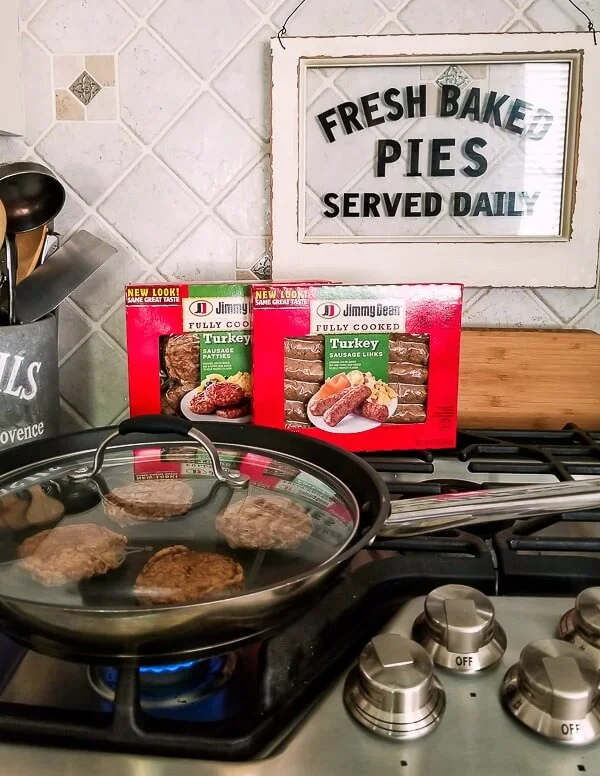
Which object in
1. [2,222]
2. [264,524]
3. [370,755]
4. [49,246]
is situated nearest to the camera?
[370,755]

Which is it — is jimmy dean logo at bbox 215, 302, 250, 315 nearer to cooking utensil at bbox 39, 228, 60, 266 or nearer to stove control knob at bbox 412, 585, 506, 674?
cooking utensil at bbox 39, 228, 60, 266

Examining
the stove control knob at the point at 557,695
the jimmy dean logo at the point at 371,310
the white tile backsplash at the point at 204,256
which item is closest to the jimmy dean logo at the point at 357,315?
the jimmy dean logo at the point at 371,310

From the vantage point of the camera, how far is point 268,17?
0.85m

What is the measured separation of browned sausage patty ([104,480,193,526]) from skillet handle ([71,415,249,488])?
0.10 ft

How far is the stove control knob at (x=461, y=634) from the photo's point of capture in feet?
1.37

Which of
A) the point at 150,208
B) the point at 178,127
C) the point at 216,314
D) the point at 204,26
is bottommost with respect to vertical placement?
the point at 216,314

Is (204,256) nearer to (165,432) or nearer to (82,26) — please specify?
(82,26)

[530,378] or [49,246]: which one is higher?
[49,246]

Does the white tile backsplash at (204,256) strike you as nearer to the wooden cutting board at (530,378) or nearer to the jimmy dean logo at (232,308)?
the jimmy dean logo at (232,308)

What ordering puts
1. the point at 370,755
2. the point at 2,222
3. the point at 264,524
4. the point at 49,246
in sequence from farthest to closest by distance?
1. the point at 49,246
2. the point at 2,222
3. the point at 264,524
4. the point at 370,755

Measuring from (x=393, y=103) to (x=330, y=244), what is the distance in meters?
0.19

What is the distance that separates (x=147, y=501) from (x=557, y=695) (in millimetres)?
324

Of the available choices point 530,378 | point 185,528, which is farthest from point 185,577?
point 530,378

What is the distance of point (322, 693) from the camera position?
1.36ft
